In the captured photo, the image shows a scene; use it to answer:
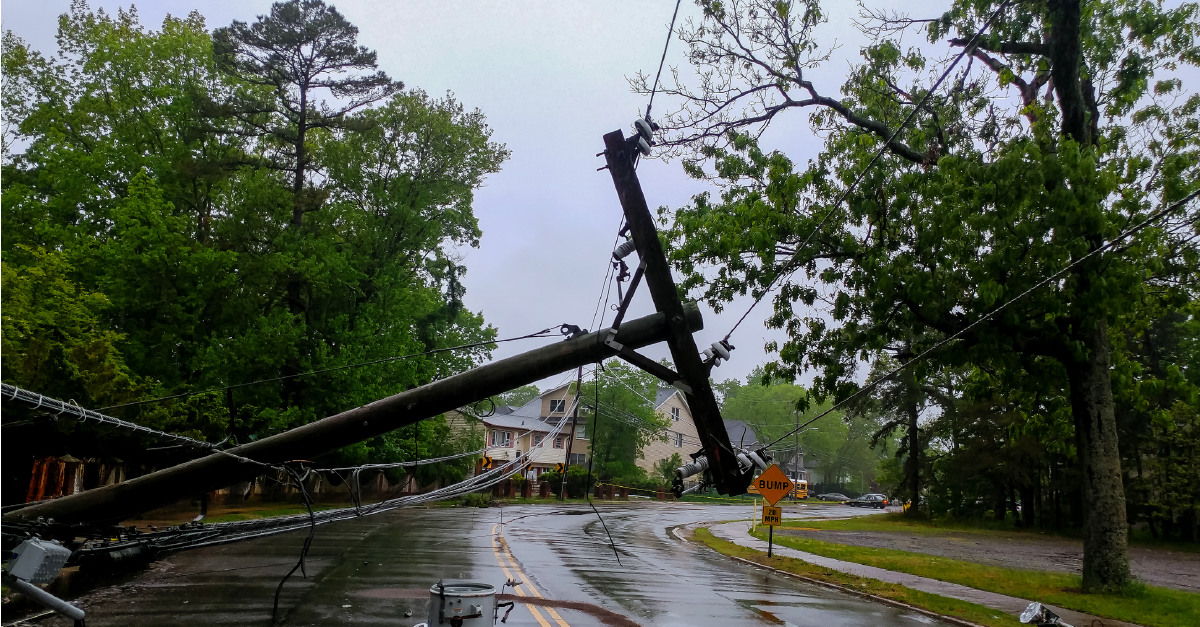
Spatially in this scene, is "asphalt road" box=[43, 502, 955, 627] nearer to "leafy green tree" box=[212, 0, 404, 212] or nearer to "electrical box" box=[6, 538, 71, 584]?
"electrical box" box=[6, 538, 71, 584]

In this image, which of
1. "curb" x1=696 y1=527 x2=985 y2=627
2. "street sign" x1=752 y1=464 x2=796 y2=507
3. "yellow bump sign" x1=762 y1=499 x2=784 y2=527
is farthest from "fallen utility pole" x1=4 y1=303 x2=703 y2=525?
"yellow bump sign" x1=762 y1=499 x2=784 y2=527

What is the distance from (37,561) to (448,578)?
9503mm

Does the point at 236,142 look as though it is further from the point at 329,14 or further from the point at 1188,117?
the point at 1188,117

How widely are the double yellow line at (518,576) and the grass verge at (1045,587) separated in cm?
885

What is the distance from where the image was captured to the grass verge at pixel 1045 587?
12969mm

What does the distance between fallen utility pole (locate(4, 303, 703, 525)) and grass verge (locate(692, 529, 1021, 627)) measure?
868cm

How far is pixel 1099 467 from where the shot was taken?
14.8 m

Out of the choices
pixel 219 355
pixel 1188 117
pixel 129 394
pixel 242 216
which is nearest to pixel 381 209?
pixel 242 216

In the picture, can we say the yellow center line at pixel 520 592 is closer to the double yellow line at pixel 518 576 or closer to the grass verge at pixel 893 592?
the double yellow line at pixel 518 576

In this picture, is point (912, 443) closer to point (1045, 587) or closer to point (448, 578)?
point (1045, 587)

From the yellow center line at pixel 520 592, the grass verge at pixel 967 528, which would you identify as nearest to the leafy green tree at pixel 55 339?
the yellow center line at pixel 520 592

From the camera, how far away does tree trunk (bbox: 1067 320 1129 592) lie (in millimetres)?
14555

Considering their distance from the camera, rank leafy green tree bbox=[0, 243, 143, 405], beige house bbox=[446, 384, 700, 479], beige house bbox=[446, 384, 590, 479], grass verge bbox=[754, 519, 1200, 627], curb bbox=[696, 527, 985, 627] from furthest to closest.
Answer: beige house bbox=[446, 384, 700, 479] → beige house bbox=[446, 384, 590, 479] → leafy green tree bbox=[0, 243, 143, 405] → grass verge bbox=[754, 519, 1200, 627] → curb bbox=[696, 527, 985, 627]

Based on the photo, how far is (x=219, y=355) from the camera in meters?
26.8
